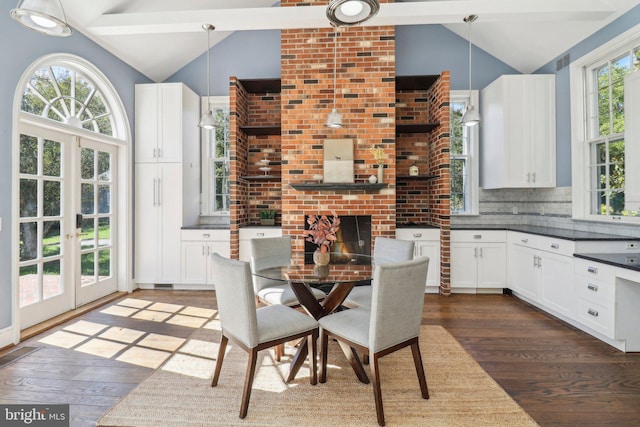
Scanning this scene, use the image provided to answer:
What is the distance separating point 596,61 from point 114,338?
19.2 ft

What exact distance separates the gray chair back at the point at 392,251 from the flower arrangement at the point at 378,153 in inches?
56.6

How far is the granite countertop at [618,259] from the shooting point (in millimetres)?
2633

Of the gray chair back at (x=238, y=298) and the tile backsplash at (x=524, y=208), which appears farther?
the tile backsplash at (x=524, y=208)

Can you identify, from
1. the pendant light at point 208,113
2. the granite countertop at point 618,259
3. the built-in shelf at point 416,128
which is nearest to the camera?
the granite countertop at point 618,259

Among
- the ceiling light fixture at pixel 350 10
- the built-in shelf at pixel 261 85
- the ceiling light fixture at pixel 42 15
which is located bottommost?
the ceiling light fixture at pixel 42 15

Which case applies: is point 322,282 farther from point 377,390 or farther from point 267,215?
point 267,215

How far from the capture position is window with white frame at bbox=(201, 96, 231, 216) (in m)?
5.32

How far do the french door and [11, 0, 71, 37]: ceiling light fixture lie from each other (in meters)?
1.78

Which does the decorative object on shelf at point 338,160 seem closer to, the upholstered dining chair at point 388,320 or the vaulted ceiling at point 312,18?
the vaulted ceiling at point 312,18

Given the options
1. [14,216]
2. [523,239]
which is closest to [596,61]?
[523,239]

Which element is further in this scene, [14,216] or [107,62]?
[107,62]

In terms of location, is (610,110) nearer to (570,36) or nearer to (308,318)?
(570,36)

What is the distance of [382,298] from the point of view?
6.22 feet

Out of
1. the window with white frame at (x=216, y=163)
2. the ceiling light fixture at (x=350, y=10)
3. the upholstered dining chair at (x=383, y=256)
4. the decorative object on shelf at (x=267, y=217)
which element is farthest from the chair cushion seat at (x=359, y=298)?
the window with white frame at (x=216, y=163)
